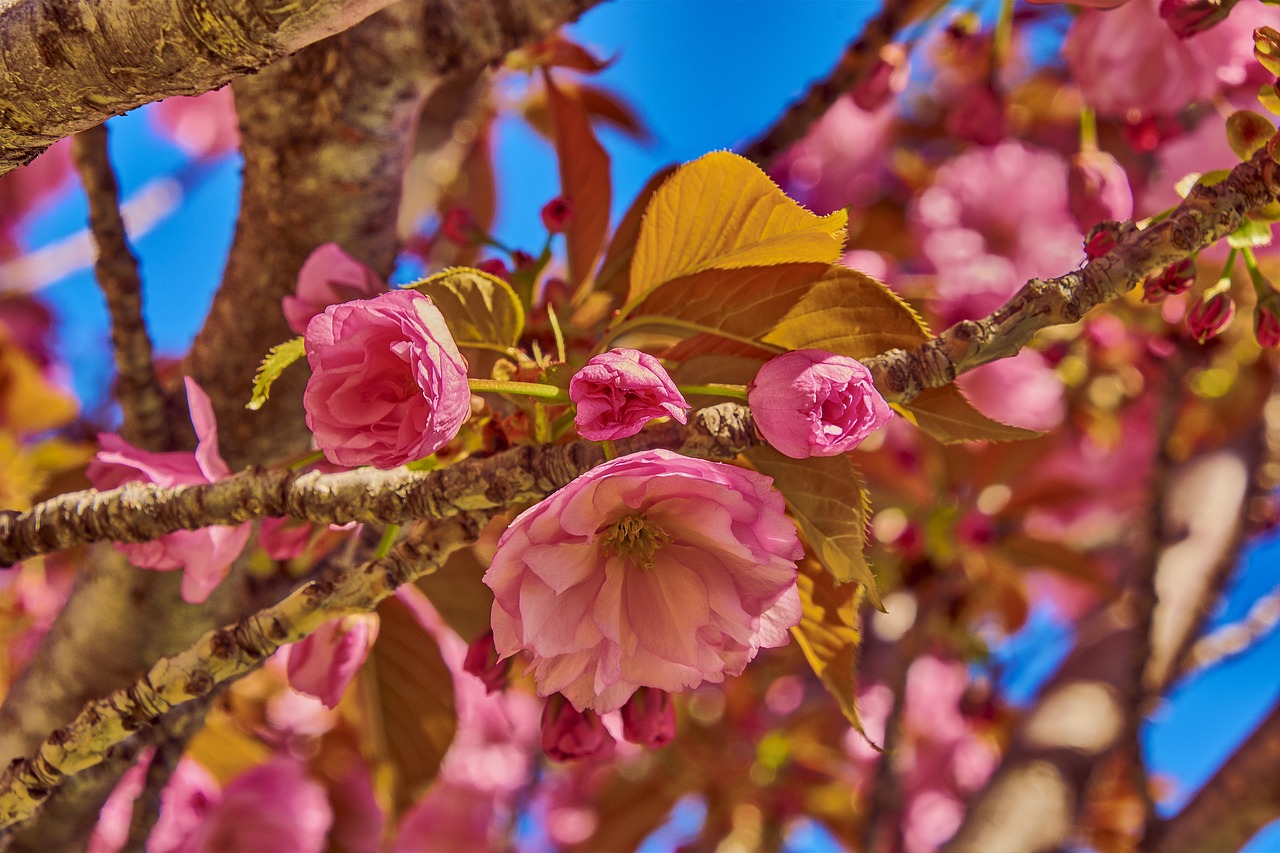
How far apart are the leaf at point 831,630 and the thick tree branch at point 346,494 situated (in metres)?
0.13

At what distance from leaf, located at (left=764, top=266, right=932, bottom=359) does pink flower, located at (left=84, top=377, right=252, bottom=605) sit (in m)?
0.34

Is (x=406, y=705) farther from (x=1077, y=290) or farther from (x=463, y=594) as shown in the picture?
(x=1077, y=290)

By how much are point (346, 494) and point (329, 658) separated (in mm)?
153

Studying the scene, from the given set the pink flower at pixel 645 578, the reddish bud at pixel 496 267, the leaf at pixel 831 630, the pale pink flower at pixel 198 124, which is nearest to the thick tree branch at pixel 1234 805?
the leaf at pixel 831 630

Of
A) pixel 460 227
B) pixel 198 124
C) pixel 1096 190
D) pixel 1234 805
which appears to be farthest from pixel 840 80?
pixel 198 124

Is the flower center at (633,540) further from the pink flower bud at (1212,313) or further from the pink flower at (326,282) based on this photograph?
the pink flower bud at (1212,313)

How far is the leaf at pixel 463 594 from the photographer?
0.71m

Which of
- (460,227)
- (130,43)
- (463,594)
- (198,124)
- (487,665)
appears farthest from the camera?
(198,124)

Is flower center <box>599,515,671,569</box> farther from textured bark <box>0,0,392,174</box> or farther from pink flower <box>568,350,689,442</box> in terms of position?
textured bark <box>0,0,392,174</box>

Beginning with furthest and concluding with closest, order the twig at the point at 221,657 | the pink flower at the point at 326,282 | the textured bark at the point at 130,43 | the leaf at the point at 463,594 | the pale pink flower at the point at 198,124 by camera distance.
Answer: the pale pink flower at the point at 198,124, the leaf at the point at 463,594, the pink flower at the point at 326,282, the twig at the point at 221,657, the textured bark at the point at 130,43

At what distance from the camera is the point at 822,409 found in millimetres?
420

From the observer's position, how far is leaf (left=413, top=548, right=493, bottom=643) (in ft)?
2.34

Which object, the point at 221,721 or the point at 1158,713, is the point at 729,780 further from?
the point at 221,721

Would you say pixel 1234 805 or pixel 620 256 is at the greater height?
pixel 620 256
